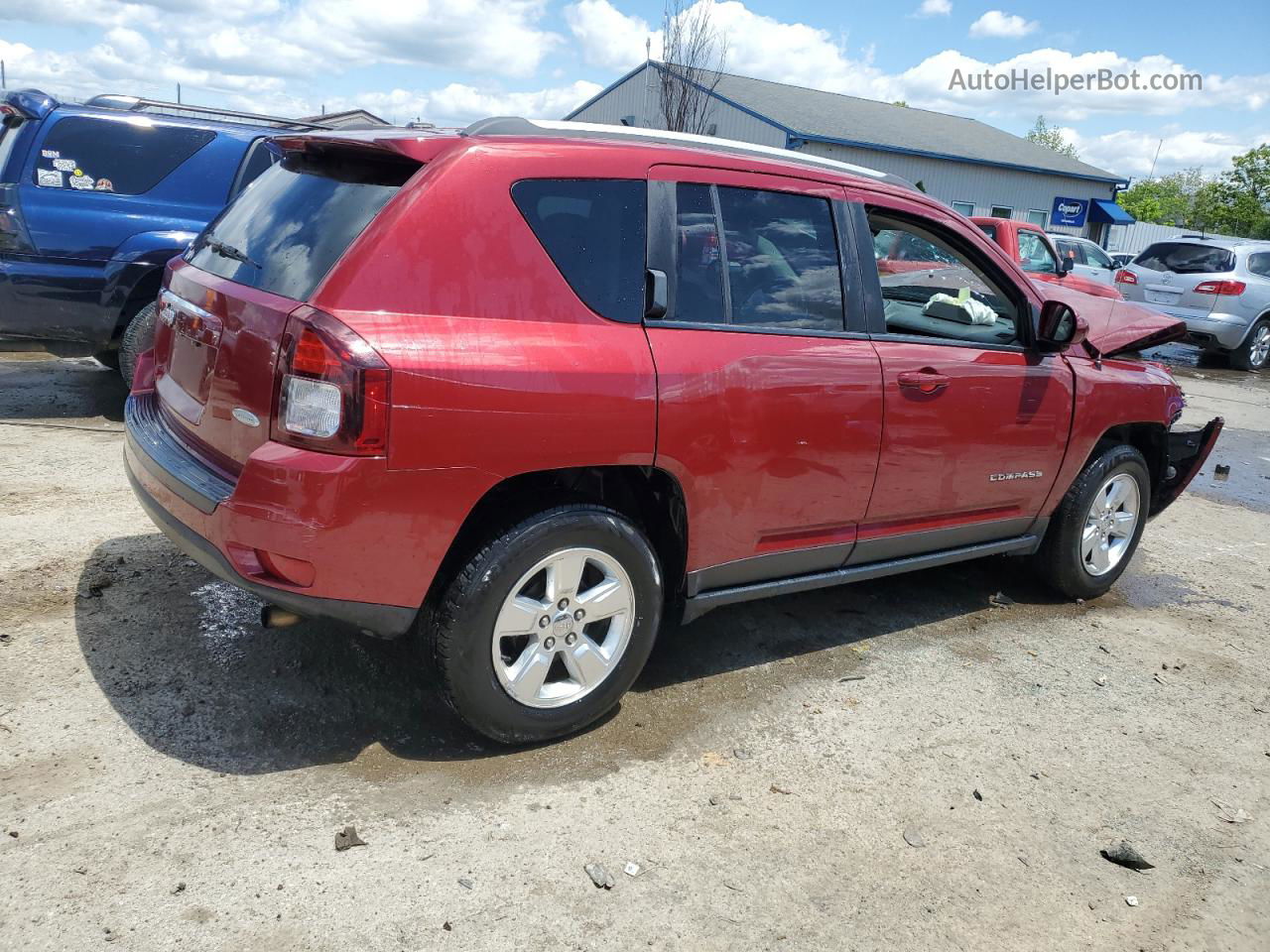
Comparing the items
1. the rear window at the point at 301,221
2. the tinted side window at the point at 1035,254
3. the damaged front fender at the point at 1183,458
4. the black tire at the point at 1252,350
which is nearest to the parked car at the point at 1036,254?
the tinted side window at the point at 1035,254

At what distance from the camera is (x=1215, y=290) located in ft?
49.1

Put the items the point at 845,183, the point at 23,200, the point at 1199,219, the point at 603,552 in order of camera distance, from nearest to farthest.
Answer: the point at 603,552 → the point at 845,183 → the point at 23,200 → the point at 1199,219

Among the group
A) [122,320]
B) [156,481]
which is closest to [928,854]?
[156,481]

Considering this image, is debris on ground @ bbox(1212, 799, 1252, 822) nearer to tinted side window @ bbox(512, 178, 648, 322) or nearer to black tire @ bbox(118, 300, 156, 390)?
tinted side window @ bbox(512, 178, 648, 322)

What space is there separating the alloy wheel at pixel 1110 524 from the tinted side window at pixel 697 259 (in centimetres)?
255

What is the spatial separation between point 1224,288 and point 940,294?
42.3 feet

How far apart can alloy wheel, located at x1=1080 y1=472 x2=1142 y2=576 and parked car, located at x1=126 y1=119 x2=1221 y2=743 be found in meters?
1.06

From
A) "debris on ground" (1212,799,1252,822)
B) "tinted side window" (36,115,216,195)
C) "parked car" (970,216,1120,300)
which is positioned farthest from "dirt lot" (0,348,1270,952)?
"parked car" (970,216,1120,300)

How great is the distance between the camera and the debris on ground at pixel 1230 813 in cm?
336

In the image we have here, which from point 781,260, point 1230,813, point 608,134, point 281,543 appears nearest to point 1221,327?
point 1230,813

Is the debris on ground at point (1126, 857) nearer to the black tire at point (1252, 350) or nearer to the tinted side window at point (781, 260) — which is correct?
the tinted side window at point (781, 260)

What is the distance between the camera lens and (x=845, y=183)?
391cm

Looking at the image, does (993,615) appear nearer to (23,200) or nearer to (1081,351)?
(1081,351)

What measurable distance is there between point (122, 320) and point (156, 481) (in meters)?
3.90
